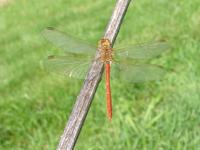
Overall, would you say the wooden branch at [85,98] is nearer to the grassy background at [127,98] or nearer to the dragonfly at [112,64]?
the dragonfly at [112,64]

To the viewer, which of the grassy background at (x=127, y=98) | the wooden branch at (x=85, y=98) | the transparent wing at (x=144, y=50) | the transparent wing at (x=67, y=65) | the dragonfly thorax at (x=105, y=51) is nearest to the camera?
the wooden branch at (x=85, y=98)

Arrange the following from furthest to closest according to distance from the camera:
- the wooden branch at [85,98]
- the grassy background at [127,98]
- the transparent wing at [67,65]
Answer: the grassy background at [127,98] < the transparent wing at [67,65] < the wooden branch at [85,98]

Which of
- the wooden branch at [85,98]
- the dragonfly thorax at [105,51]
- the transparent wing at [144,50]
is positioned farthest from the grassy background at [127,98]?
the wooden branch at [85,98]

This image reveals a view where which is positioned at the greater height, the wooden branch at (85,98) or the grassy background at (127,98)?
the wooden branch at (85,98)

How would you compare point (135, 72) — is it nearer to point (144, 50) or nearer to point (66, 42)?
point (144, 50)

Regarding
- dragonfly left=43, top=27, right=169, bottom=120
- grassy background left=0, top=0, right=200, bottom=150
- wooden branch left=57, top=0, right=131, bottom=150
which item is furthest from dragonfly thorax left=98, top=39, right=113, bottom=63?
grassy background left=0, top=0, right=200, bottom=150

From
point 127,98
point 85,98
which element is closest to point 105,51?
point 85,98

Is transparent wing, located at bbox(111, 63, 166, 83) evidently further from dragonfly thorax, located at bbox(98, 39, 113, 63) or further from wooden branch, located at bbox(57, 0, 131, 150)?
wooden branch, located at bbox(57, 0, 131, 150)
